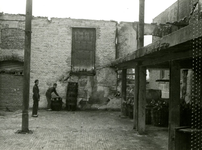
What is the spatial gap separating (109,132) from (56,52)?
7.92 metres

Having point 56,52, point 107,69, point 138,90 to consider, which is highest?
point 56,52

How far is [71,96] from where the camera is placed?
48.5 feet

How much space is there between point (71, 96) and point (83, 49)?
10.0 feet

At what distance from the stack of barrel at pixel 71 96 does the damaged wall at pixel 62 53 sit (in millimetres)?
472

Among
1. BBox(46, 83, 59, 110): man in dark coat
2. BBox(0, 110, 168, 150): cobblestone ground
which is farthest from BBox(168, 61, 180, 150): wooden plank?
BBox(46, 83, 59, 110): man in dark coat

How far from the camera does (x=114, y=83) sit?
15711mm

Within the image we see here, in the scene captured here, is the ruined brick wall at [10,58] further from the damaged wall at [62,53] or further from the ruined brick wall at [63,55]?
the ruined brick wall at [63,55]

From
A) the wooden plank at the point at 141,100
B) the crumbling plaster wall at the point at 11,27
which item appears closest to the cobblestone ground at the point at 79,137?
the wooden plank at the point at 141,100

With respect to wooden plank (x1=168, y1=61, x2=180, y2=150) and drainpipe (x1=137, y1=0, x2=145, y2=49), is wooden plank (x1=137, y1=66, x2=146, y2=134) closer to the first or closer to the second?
drainpipe (x1=137, y1=0, x2=145, y2=49)

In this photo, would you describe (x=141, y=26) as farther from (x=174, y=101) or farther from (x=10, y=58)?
(x=10, y=58)

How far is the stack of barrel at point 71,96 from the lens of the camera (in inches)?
581

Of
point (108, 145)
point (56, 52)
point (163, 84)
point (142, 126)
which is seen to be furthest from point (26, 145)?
point (163, 84)

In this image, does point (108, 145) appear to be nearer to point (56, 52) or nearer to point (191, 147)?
point (191, 147)

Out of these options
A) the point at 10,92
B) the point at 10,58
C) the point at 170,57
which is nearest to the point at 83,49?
the point at 10,58
